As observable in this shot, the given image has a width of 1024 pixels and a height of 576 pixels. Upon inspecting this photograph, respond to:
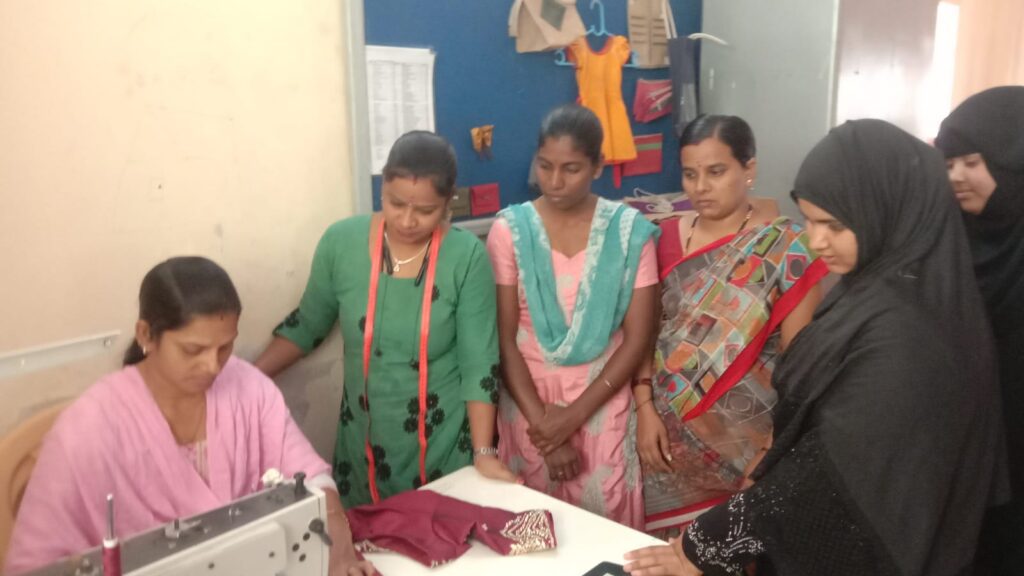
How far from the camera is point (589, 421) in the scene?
6.51 ft

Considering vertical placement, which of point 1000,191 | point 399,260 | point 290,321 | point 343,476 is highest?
point 1000,191

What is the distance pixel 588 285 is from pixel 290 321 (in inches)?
28.5

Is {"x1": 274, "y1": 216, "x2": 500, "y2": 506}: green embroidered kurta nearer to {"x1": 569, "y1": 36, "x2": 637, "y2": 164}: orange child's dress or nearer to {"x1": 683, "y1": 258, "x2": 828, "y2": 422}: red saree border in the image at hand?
{"x1": 683, "y1": 258, "x2": 828, "y2": 422}: red saree border

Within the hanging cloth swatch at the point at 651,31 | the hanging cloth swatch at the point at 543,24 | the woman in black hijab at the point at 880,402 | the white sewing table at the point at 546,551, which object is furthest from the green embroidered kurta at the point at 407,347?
the hanging cloth swatch at the point at 651,31

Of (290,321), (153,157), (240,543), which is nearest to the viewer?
(240,543)

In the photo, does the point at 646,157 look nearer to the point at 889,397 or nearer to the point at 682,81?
the point at 682,81

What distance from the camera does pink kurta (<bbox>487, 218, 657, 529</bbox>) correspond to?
198 cm

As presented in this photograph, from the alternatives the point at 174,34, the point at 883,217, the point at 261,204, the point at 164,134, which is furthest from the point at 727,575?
the point at 174,34

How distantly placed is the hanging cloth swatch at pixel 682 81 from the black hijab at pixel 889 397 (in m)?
1.66

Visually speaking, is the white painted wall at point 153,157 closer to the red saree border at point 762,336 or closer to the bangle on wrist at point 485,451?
the bangle on wrist at point 485,451

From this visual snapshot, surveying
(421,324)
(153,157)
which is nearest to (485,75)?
(421,324)

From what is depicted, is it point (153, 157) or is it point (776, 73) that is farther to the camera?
point (776, 73)

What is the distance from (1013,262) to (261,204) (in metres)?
1.66

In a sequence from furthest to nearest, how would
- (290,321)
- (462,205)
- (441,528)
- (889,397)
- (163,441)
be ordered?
(462,205) < (290,321) < (441,528) < (163,441) < (889,397)
